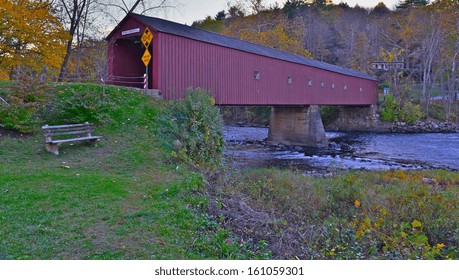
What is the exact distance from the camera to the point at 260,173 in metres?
10.3

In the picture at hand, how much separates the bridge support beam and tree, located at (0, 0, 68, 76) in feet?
47.3

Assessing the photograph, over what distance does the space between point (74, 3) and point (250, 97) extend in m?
12.6

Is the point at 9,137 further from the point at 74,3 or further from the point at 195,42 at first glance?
the point at 74,3

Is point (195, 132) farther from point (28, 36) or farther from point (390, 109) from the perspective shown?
point (390, 109)

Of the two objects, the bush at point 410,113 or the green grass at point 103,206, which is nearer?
the green grass at point 103,206

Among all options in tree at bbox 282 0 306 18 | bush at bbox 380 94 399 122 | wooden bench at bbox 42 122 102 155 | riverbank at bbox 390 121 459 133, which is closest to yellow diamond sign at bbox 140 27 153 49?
wooden bench at bbox 42 122 102 155

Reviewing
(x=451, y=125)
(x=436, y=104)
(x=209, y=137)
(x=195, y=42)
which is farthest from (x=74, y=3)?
(x=436, y=104)

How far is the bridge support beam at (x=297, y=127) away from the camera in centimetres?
2327

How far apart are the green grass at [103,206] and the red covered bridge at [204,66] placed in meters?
5.48

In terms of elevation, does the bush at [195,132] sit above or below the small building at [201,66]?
below

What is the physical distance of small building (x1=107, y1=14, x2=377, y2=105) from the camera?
13.0 meters

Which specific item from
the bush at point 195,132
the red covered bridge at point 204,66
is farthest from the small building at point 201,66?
the bush at point 195,132

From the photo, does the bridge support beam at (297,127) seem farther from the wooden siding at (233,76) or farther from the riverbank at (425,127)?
the riverbank at (425,127)

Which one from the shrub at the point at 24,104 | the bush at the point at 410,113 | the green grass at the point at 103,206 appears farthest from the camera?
the bush at the point at 410,113
